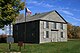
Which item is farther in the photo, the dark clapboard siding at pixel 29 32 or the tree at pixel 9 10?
the dark clapboard siding at pixel 29 32

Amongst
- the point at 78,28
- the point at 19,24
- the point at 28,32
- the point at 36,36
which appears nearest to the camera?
the point at 36,36

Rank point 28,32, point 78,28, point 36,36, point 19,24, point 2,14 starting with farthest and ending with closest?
point 78,28 < point 19,24 < point 28,32 < point 36,36 < point 2,14

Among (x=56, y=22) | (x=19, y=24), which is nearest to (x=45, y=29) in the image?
(x=56, y=22)

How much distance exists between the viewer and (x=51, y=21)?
4991 cm

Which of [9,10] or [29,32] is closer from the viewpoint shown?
[9,10]

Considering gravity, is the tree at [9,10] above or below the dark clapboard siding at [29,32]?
above

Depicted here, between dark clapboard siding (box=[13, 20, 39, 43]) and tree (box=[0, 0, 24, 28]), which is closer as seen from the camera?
tree (box=[0, 0, 24, 28])

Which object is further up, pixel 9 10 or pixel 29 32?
pixel 9 10

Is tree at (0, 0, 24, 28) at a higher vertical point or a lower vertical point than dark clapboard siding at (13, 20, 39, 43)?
higher

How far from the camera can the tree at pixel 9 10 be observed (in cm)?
2738

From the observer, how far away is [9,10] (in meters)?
27.9

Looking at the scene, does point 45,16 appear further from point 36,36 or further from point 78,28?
point 78,28

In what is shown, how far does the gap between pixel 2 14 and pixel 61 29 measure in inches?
1098

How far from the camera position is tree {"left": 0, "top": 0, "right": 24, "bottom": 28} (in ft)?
89.8
